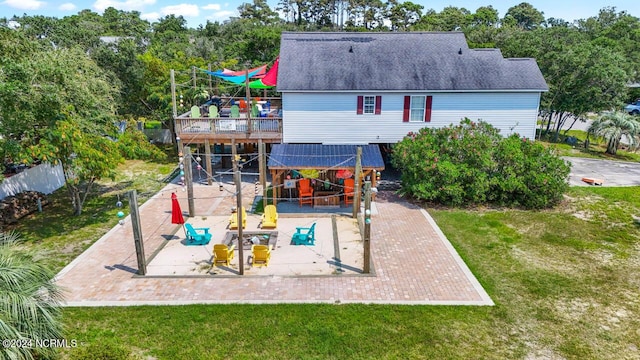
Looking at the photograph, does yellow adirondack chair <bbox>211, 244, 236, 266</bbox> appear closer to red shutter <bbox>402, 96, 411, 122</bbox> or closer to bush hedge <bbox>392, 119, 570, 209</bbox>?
bush hedge <bbox>392, 119, 570, 209</bbox>

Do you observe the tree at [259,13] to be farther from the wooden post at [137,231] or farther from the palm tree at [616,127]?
the wooden post at [137,231]

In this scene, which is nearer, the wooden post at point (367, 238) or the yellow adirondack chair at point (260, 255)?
the wooden post at point (367, 238)

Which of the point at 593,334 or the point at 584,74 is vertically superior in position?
the point at 584,74

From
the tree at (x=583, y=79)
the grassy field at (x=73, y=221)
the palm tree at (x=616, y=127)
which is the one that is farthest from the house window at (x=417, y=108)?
the palm tree at (x=616, y=127)

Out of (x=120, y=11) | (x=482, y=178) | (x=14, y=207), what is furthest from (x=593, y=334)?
(x=120, y=11)

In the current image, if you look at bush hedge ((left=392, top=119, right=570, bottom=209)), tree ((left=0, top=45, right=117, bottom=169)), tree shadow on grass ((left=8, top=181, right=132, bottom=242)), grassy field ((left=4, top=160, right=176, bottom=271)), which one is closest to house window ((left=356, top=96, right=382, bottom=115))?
bush hedge ((left=392, top=119, right=570, bottom=209))

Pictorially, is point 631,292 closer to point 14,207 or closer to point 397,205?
point 397,205
